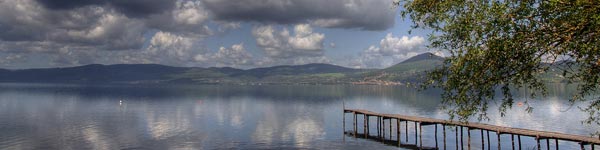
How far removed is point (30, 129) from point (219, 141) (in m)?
36.6

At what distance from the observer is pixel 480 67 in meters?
20.5

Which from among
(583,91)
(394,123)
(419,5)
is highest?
(419,5)

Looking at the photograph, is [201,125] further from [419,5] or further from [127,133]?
[419,5]

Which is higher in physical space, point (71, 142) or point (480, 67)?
point (480, 67)

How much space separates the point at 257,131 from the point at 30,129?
129ft

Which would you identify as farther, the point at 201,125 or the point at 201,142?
the point at 201,125

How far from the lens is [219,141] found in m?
66.5

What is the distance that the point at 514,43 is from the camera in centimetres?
1850

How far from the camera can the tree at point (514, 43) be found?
57.7 feet

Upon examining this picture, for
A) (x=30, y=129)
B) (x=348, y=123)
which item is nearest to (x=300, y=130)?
(x=348, y=123)

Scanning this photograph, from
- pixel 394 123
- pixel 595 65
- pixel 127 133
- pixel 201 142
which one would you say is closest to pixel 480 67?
pixel 595 65

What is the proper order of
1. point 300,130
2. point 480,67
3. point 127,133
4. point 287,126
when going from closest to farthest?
point 480,67, point 127,133, point 300,130, point 287,126

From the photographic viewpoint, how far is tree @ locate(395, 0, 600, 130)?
693 inches

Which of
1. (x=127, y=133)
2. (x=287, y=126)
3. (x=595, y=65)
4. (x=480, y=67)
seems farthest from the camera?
(x=287, y=126)
